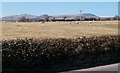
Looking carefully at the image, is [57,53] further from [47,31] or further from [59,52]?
[47,31]

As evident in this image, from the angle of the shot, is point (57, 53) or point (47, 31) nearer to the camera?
point (57, 53)

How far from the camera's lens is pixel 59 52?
517 inches

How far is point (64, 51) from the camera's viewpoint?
13297 millimetres

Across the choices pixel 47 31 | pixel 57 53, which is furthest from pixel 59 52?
pixel 47 31

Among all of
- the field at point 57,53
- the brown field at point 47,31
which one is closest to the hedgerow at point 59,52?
the field at point 57,53

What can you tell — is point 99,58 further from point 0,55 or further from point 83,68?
point 0,55

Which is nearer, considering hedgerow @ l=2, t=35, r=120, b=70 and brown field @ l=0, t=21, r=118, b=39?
hedgerow @ l=2, t=35, r=120, b=70

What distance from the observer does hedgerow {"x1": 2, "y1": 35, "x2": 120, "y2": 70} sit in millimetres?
12008

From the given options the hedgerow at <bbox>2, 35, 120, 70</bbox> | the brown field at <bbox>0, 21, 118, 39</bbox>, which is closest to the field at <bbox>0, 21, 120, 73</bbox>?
the hedgerow at <bbox>2, 35, 120, 70</bbox>

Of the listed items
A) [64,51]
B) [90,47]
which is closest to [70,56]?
[64,51]

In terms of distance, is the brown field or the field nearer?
the field

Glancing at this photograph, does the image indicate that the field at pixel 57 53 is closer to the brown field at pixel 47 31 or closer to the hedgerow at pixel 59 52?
the hedgerow at pixel 59 52

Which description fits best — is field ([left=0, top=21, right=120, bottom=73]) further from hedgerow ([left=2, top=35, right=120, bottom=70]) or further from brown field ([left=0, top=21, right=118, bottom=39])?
brown field ([left=0, top=21, right=118, bottom=39])

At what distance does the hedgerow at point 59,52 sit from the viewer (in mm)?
12008
